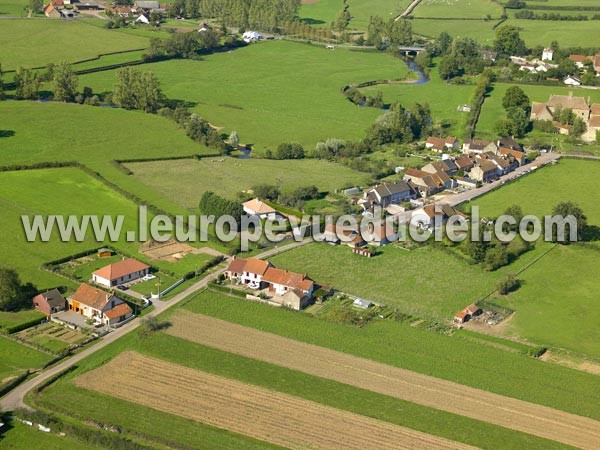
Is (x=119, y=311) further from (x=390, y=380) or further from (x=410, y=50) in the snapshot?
(x=410, y=50)

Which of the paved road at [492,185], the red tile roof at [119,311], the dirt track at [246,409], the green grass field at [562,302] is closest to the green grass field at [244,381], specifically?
the dirt track at [246,409]

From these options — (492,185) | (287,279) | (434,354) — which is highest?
(492,185)

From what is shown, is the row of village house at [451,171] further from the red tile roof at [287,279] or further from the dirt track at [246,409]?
the dirt track at [246,409]

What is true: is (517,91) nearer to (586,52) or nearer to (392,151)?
(392,151)

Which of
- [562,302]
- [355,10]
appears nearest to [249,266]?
[562,302]

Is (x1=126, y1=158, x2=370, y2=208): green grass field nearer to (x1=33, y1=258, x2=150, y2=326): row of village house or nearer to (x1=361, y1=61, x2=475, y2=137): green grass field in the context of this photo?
(x1=33, y1=258, x2=150, y2=326): row of village house

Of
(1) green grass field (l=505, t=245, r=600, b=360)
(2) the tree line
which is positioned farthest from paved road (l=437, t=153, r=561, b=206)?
(2) the tree line

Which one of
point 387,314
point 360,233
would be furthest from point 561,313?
point 360,233
